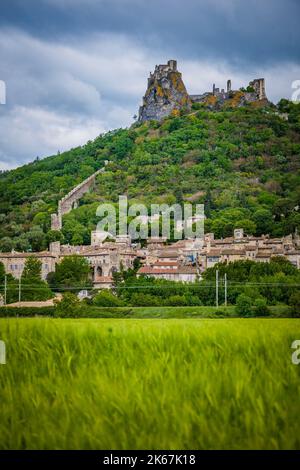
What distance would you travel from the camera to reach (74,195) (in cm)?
9575

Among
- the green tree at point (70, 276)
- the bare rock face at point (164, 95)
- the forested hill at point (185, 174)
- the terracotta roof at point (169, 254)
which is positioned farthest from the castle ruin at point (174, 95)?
the green tree at point (70, 276)

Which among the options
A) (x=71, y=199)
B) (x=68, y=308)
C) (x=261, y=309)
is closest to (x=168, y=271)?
(x=261, y=309)

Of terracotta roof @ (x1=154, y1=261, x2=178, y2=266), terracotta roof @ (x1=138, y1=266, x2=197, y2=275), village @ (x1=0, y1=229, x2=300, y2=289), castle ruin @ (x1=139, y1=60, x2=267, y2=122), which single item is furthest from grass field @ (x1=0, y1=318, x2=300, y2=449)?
castle ruin @ (x1=139, y1=60, x2=267, y2=122)

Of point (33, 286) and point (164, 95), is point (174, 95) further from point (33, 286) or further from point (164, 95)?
→ point (33, 286)

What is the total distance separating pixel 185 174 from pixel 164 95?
109ft

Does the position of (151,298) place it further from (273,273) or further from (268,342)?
(268,342)

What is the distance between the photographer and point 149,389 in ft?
11.6

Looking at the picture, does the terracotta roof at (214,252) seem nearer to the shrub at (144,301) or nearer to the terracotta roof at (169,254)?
the terracotta roof at (169,254)

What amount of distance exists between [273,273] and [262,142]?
65.3 meters

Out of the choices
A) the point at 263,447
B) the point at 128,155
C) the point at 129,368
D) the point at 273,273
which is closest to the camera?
the point at 263,447

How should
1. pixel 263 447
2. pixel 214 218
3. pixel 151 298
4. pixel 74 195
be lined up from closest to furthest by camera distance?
1. pixel 263 447
2. pixel 151 298
3. pixel 214 218
4. pixel 74 195

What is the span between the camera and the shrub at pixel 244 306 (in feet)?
116

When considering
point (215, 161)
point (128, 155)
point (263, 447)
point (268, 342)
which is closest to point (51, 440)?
point (263, 447)

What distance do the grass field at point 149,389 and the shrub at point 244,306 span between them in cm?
3104
